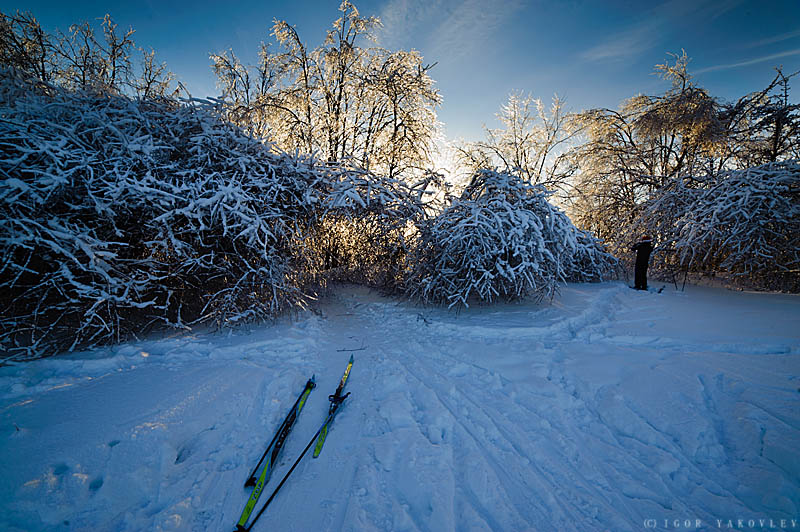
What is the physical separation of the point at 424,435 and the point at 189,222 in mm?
3944

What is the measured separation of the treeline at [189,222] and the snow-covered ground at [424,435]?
0.80m

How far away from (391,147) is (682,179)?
8.80 meters

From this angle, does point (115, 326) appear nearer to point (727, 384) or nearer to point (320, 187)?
point (320, 187)

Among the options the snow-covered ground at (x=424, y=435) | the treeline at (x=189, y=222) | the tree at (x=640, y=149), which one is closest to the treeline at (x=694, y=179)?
the tree at (x=640, y=149)

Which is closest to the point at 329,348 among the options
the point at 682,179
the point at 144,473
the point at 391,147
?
the point at 144,473

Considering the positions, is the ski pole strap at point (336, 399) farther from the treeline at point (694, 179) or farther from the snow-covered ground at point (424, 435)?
the treeline at point (694, 179)

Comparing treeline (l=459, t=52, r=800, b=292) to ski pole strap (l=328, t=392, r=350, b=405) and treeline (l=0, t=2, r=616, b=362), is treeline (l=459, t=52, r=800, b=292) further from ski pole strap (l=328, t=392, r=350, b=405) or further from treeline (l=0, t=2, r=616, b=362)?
ski pole strap (l=328, t=392, r=350, b=405)

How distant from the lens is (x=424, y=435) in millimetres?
2363

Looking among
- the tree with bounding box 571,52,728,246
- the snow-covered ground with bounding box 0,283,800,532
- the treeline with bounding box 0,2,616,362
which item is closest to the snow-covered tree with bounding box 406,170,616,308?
the treeline with bounding box 0,2,616,362

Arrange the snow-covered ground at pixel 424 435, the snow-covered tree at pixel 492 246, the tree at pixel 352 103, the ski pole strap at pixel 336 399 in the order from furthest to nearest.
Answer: the tree at pixel 352 103, the snow-covered tree at pixel 492 246, the ski pole strap at pixel 336 399, the snow-covered ground at pixel 424 435

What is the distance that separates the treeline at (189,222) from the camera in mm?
3469

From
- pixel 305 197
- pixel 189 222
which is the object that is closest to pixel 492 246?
pixel 305 197

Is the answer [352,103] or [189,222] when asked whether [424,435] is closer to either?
[189,222]

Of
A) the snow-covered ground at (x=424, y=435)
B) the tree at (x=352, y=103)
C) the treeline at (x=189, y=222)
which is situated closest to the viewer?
the snow-covered ground at (x=424, y=435)
